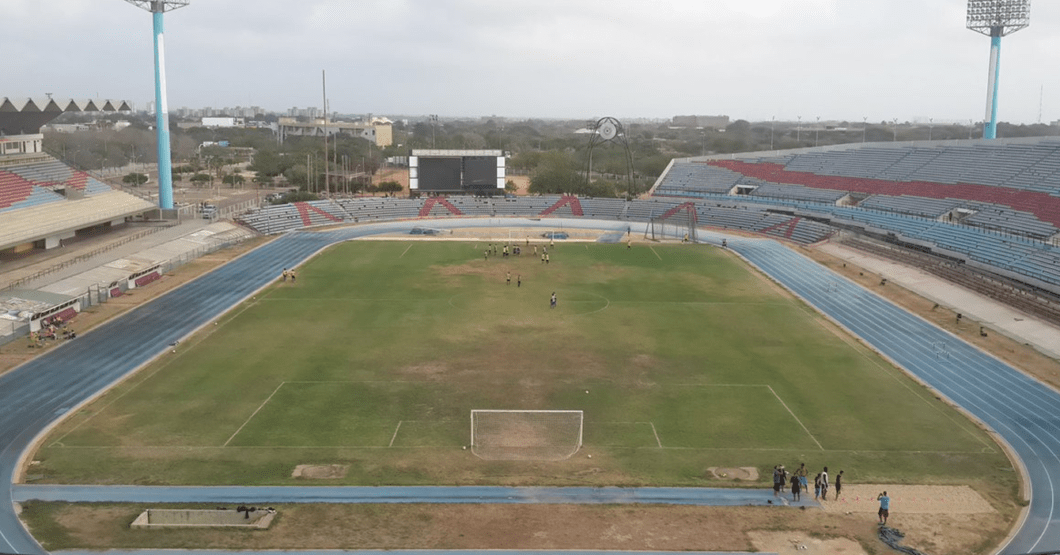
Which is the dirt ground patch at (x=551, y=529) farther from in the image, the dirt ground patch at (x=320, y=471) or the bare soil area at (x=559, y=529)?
the dirt ground patch at (x=320, y=471)

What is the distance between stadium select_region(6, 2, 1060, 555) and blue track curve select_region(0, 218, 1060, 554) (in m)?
0.14

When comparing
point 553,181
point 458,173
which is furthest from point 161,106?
point 553,181

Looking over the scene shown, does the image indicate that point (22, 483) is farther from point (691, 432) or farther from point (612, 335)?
point (612, 335)

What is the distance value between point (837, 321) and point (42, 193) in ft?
175

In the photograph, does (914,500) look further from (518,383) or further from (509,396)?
(518,383)

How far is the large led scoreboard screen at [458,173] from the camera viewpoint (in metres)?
80.7

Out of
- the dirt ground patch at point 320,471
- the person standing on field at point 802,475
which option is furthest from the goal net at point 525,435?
the person standing on field at point 802,475

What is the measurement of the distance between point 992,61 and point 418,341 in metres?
65.5

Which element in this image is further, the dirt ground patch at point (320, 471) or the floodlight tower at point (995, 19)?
the floodlight tower at point (995, 19)

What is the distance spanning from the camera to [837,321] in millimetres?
38719

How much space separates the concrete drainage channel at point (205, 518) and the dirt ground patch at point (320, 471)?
239 centimetres

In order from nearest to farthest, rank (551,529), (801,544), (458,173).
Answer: (801,544) → (551,529) → (458,173)

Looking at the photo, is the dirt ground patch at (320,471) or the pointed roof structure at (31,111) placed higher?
the pointed roof structure at (31,111)

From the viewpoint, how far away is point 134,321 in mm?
36656
